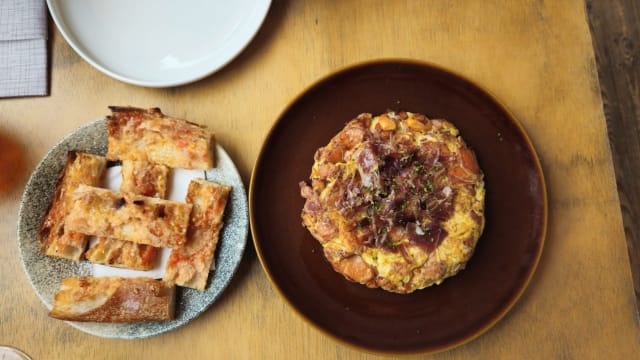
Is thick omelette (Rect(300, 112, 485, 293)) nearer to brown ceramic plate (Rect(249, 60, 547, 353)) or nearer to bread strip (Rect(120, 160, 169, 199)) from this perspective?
brown ceramic plate (Rect(249, 60, 547, 353))

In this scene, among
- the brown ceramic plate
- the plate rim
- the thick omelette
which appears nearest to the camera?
the thick omelette

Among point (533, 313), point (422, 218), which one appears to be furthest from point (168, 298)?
point (533, 313)

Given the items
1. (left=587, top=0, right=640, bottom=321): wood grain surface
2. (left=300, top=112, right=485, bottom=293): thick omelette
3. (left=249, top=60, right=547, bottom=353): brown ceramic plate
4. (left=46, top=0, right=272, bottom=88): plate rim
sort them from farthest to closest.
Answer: (left=587, top=0, right=640, bottom=321): wood grain surface < (left=46, top=0, right=272, bottom=88): plate rim < (left=249, top=60, right=547, bottom=353): brown ceramic plate < (left=300, top=112, right=485, bottom=293): thick omelette

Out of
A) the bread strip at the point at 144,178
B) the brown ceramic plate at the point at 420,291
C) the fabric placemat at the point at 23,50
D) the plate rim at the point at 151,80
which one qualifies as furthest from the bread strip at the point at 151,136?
the fabric placemat at the point at 23,50

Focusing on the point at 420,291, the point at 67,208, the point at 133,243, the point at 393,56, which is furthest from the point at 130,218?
the point at 393,56

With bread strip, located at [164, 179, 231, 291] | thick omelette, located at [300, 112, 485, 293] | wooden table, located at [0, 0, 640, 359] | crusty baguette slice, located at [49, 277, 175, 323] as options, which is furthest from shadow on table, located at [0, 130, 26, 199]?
thick omelette, located at [300, 112, 485, 293]

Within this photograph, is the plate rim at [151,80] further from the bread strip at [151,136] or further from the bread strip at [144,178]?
the bread strip at [144,178]
